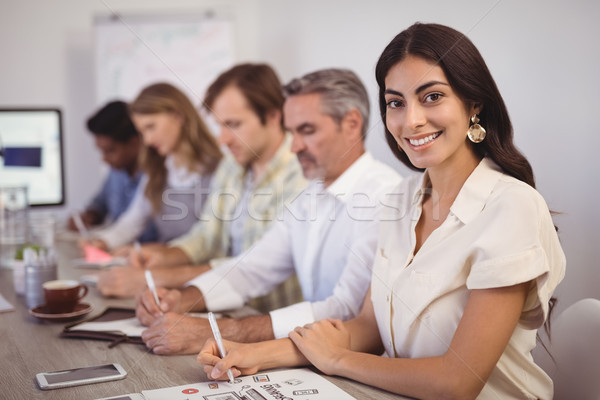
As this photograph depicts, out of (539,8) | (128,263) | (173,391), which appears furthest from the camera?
(128,263)

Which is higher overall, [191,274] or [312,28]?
[312,28]

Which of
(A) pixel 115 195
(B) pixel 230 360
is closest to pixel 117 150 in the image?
(A) pixel 115 195

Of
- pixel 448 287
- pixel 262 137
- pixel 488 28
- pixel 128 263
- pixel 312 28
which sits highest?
pixel 312 28

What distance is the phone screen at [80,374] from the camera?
1.20 m

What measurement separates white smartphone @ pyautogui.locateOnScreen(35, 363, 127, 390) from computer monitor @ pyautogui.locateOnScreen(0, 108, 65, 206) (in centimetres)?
189

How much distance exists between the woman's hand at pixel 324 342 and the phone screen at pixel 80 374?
371mm

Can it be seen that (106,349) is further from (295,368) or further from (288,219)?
(288,219)

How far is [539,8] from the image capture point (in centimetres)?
169

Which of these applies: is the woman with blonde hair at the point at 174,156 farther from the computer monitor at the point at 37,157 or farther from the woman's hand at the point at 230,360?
the woman's hand at the point at 230,360

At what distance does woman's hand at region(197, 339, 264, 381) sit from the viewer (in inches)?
46.2

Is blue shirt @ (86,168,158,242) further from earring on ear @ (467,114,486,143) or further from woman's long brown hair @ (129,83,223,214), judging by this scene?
earring on ear @ (467,114,486,143)

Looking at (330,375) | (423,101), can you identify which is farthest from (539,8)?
(330,375)

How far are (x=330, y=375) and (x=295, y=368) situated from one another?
0.08 metres

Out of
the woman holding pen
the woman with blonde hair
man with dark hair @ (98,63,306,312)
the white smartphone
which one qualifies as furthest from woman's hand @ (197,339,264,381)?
the woman with blonde hair
